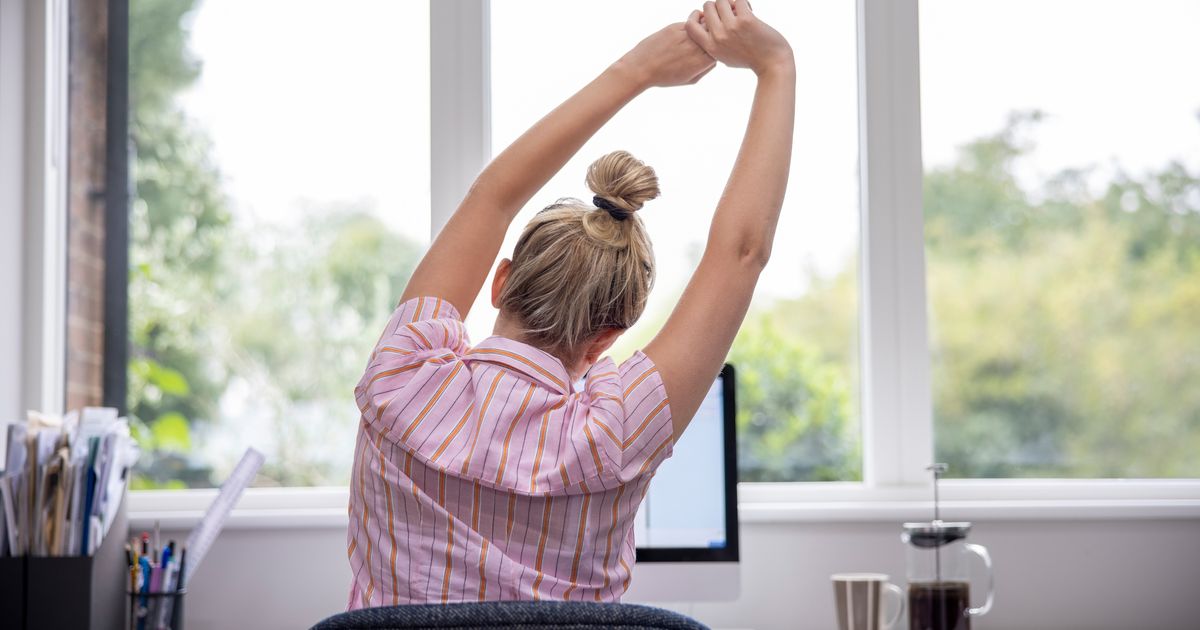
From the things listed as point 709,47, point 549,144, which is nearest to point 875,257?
point 709,47

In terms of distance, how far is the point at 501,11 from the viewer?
2309 millimetres

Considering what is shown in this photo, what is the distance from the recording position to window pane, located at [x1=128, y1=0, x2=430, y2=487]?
2.29 meters

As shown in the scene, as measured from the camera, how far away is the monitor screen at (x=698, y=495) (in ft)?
5.91

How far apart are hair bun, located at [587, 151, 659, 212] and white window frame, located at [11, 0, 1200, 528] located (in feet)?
3.75

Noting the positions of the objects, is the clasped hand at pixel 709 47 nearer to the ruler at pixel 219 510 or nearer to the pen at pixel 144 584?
the ruler at pixel 219 510

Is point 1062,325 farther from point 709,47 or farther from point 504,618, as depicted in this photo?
point 504,618

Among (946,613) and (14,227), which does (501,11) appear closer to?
(14,227)

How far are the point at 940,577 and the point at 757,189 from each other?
1082 mm

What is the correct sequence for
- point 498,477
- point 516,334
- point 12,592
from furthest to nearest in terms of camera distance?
point 12,592 < point 516,334 < point 498,477

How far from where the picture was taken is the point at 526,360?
3.26ft

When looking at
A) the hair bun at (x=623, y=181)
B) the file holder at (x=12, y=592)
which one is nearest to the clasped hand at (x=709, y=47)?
the hair bun at (x=623, y=181)

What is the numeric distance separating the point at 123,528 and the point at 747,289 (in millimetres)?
1390

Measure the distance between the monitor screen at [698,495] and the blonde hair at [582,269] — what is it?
30.5 inches

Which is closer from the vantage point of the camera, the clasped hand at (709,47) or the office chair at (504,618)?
the office chair at (504,618)
